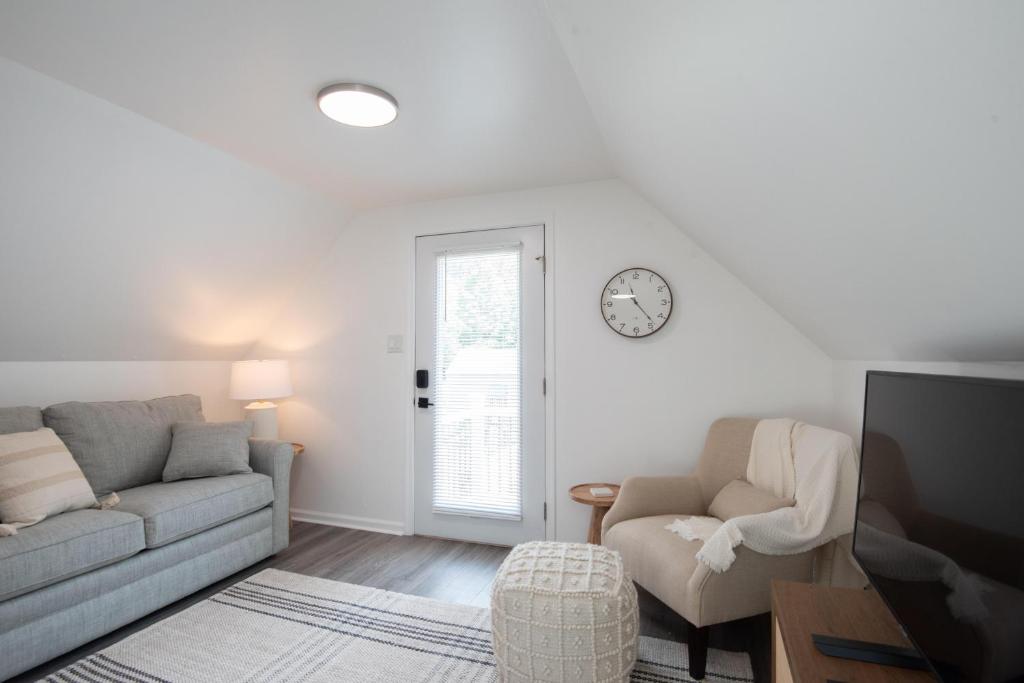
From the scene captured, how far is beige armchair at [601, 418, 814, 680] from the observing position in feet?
6.13

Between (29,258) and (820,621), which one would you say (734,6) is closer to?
(820,621)

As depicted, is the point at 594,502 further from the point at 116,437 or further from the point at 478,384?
the point at 116,437

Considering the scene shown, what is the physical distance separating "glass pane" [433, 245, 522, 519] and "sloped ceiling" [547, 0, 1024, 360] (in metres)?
1.44

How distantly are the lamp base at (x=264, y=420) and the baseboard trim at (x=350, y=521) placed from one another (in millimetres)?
689

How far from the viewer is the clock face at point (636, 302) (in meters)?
2.97

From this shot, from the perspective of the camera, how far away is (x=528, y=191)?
3295 millimetres

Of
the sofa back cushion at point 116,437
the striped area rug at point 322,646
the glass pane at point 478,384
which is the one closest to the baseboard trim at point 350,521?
the glass pane at point 478,384

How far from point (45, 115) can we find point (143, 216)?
0.65m

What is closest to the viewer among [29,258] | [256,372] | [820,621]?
[820,621]

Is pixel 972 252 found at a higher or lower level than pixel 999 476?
higher

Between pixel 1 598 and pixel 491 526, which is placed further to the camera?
pixel 491 526

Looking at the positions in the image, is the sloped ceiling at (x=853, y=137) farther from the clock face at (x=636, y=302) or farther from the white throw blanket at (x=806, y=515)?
the clock face at (x=636, y=302)

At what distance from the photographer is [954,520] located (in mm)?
918

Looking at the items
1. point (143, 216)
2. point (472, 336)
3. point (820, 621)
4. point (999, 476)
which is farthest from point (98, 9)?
point (820, 621)
